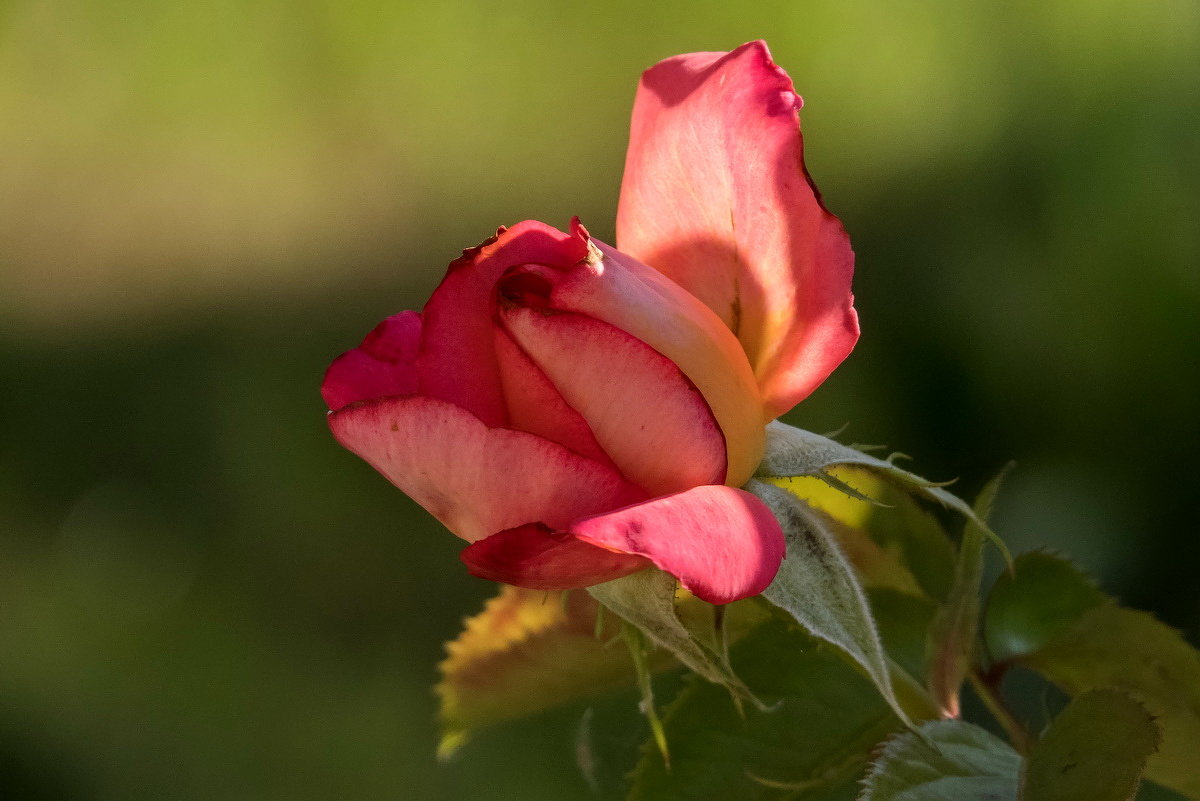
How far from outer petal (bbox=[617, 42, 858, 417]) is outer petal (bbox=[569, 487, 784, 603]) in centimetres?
5

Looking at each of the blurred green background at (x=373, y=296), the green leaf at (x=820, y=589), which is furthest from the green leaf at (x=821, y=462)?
the blurred green background at (x=373, y=296)

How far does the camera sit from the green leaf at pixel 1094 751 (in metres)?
0.23

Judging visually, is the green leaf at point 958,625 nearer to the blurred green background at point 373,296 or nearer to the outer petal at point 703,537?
the outer petal at point 703,537

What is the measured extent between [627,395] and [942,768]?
11 cm

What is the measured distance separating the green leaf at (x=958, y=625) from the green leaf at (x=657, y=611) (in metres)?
0.10

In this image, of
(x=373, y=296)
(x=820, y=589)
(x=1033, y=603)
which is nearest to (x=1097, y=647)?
(x=1033, y=603)

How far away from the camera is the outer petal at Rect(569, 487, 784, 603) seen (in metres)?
0.18

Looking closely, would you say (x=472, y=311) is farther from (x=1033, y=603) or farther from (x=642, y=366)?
(x=1033, y=603)

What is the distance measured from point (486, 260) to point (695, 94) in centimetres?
6

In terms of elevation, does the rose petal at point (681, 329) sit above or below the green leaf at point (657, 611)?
above

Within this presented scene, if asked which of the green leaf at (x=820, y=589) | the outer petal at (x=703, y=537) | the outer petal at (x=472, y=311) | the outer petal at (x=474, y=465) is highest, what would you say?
the outer petal at (x=472, y=311)

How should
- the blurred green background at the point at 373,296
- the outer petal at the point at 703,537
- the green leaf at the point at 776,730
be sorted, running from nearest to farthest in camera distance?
the outer petal at the point at 703,537, the green leaf at the point at 776,730, the blurred green background at the point at 373,296

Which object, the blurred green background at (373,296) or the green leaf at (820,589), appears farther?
the blurred green background at (373,296)

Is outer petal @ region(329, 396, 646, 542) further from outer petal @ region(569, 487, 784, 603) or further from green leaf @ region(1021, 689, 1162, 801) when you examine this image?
green leaf @ region(1021, 689, 1162, 801)
